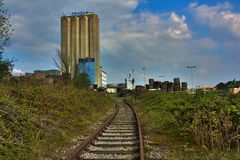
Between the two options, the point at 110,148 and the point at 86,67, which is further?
the point at 86,67

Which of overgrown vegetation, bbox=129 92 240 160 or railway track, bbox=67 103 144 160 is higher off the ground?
overgrown vegetation, bbox=129 92 240 160

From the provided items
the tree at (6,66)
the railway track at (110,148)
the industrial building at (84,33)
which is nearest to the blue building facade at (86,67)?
the industrial building at (84,33)

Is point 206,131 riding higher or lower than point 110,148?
higher

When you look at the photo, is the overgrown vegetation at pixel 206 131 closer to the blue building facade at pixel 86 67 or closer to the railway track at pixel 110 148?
the railway track at pixel 110 148

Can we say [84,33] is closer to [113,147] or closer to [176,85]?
[176,85]

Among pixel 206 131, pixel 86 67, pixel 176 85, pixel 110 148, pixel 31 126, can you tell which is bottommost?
pixel 110 148

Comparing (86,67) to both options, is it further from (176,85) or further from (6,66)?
(6,66)

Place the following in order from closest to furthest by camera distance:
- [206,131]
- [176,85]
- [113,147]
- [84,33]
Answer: [206,131], [113,147], [176,85], [84,33]

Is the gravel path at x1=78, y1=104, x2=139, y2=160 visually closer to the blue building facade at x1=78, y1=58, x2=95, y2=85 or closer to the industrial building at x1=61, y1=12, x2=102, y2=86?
the blue building facade at x1=78, y1=58, x2=95, y2=85

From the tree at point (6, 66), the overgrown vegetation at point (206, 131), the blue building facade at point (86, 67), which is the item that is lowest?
the overgrown vegetation at point (206, 131)

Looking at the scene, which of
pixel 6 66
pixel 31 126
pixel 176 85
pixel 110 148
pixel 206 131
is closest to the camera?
pixel 206 131

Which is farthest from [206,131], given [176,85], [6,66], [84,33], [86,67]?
Answer: [84,33]

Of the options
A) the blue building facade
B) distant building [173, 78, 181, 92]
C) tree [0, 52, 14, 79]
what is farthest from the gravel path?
the blue building facade

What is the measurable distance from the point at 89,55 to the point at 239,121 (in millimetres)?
142707
